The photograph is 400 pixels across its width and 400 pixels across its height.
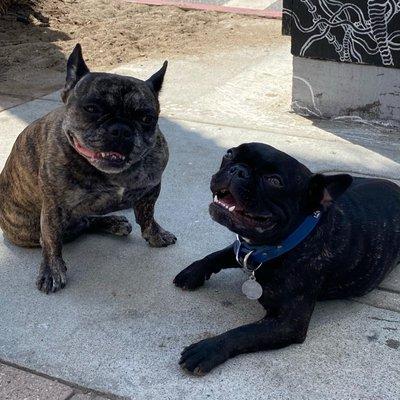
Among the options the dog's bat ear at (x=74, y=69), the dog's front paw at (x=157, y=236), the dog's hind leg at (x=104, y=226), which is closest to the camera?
the dog's bat ear at (x=74, y=69)

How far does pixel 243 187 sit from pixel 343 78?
3.36 metres

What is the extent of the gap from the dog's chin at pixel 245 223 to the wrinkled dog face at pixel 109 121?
63 centimetres

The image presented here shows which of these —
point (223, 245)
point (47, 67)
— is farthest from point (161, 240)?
point (47, 67)

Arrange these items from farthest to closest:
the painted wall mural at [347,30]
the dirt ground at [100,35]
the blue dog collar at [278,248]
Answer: the dirt ground at [100,35] → the painted wall mural at [347,30] → the blue dog collar at [278,248]

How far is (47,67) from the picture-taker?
7941 millimetres

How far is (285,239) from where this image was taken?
3.21 m

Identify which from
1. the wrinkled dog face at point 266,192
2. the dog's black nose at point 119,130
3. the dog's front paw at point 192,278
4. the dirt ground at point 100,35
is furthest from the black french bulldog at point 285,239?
the dirt ground at point 100,35

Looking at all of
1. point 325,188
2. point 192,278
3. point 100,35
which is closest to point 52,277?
point 192,278

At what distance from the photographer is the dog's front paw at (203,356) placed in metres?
3.05

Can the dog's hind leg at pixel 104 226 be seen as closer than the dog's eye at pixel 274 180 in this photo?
No

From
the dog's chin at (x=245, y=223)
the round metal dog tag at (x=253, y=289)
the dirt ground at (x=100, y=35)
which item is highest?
the dog's chin at (x=245, y=223)

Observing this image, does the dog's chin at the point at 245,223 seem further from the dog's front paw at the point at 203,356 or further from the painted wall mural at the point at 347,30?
the painted wall mural at the point at 347,30

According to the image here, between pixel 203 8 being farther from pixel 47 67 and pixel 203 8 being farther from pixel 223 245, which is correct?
pixel 223 245

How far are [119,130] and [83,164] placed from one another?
343 millimetres
